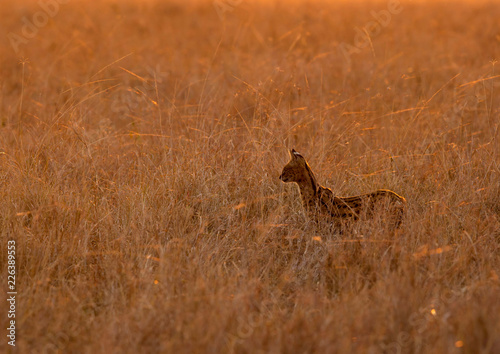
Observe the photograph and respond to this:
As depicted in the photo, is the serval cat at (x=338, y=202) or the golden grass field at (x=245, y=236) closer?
the golden grass field at (x=245, y=236)

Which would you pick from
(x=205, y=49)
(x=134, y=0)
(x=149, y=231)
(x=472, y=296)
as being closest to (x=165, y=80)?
(x=205, y=49)

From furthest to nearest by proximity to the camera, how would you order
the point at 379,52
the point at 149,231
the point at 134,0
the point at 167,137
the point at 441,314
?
1. the point at 134,0
2. the point at 379,52
3. the point at 167,137
4. the point at 149,231
5. the point at 441,314

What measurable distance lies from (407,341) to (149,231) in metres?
1.77

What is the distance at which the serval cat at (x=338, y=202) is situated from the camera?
12.5 feet

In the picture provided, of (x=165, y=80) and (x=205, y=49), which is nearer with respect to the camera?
(x=165, y=80)

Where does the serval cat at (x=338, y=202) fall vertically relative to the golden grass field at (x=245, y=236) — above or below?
above

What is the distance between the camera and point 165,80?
317 inches

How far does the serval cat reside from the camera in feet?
12.5

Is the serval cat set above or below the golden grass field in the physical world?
above

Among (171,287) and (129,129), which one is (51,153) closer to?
(129,129)

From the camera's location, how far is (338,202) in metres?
3.90

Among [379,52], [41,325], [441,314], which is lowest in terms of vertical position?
[41,325]

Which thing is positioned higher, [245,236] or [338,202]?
[338,202]

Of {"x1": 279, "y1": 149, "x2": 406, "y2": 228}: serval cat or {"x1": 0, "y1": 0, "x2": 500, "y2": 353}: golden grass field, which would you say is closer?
{"x1": 0, "y1": 0, "x2": 500, "y2": 353}: golden grass field
